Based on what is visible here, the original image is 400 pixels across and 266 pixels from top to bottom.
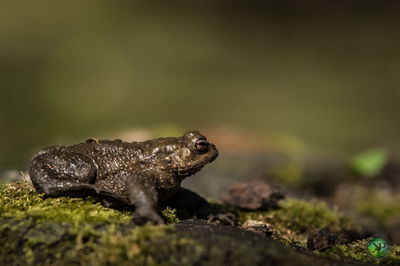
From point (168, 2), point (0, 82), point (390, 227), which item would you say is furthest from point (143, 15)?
point (390, 227)

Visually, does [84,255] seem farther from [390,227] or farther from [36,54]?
[36,54]

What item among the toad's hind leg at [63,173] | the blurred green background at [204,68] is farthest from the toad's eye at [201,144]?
the blurred green background at [204,68]

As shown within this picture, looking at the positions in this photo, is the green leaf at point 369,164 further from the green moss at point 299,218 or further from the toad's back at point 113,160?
the toad's back at point 113,160

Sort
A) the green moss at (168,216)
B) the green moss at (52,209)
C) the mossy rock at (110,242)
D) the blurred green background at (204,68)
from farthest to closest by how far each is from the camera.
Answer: the blurred green background at (204,68) → the green moss at (168,216) → the green moss at (52,209) → the mossy rock at (110,242)

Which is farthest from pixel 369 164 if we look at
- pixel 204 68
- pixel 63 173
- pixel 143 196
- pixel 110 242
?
pixel 204 68

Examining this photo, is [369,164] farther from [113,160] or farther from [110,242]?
[110,242]

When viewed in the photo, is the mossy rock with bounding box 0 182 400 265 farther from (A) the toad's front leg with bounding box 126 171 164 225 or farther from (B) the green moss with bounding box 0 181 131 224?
(A) the toad's front leg with bounding box 126 171 164 225

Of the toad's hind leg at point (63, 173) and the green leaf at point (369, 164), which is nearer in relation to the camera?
the toad's hind leg at point (63, 173)
